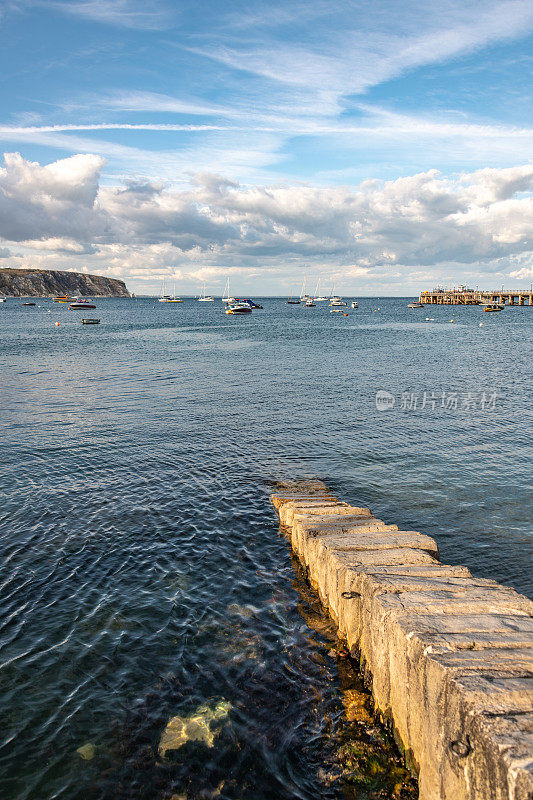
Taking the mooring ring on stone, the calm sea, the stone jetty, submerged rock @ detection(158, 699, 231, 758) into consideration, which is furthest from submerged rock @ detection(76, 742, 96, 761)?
the mooring ring on stone

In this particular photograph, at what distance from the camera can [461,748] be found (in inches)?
212

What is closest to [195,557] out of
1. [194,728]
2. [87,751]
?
[194,728]

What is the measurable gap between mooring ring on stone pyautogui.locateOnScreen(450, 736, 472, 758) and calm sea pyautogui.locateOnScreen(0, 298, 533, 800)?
89.9 inches

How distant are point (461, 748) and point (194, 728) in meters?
4.41

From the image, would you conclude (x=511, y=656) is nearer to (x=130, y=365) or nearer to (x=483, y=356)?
(x=130, y=365)

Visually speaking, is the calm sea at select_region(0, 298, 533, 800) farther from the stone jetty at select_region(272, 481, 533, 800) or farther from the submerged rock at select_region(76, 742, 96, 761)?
the stone jetty at select_region(272, 481, 533, 800)

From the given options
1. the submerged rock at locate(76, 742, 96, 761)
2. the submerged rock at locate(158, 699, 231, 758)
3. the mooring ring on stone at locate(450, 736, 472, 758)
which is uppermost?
the mooring ring on stone at locate(450, 736, 472, 758)

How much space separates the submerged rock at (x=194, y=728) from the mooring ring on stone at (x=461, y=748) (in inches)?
153

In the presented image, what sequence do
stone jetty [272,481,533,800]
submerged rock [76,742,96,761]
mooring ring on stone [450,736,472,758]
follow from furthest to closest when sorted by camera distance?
submerged rock [76,742,96,761]
mooring ring on stone [450,736,472,758]
stone jetty [272,481,533,800]

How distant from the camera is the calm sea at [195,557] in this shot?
7.61 m

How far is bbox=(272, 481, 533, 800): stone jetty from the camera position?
16.6ft

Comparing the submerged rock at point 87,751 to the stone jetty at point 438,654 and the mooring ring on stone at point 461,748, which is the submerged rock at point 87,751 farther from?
the mooring ring on stone at point 461,748

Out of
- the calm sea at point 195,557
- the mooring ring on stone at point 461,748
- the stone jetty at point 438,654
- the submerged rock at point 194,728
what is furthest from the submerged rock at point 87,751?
the mooring ring on stone at point 461,748

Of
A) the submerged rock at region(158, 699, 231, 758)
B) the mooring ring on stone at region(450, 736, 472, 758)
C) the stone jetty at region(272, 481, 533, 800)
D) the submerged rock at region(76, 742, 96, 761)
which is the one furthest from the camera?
the submerged rock at region(158, 699, 231, 758)
